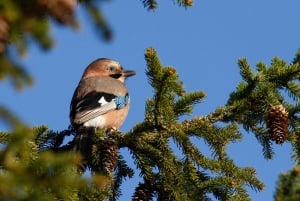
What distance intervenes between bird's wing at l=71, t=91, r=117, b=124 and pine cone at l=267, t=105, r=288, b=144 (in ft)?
10.2

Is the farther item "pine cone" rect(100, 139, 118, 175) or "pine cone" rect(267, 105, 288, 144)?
"pine cone" rect(100, 139, 118, 175)

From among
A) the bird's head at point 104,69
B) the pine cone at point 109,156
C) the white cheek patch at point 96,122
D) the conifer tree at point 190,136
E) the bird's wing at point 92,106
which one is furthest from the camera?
the bird's head at point 104,69

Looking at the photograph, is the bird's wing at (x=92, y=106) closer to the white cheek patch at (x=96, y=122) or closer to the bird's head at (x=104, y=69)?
the white cheek patch at (x=96, y=122)

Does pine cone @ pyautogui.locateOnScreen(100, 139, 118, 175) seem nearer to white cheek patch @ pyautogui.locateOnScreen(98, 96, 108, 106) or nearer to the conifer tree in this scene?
the conifer tree

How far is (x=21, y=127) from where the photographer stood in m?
1.68

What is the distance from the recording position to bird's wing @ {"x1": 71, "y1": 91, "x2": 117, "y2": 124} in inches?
297

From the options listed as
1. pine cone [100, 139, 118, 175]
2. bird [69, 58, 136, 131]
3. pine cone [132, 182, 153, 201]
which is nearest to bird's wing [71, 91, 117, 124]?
bird [69, 58, 136, 131]

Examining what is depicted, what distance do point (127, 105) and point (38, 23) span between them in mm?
6932

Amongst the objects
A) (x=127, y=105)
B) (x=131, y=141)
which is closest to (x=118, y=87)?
(x=127, y=105)

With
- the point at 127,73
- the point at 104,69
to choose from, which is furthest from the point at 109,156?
the point at 104,69

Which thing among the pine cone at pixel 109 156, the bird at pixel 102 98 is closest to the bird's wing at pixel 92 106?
the bird at pixel 102 98

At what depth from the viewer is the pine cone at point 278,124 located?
4719mm

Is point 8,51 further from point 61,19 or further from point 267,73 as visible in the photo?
point 267,73

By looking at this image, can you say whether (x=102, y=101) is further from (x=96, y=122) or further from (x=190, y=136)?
(x=190, y=136)
